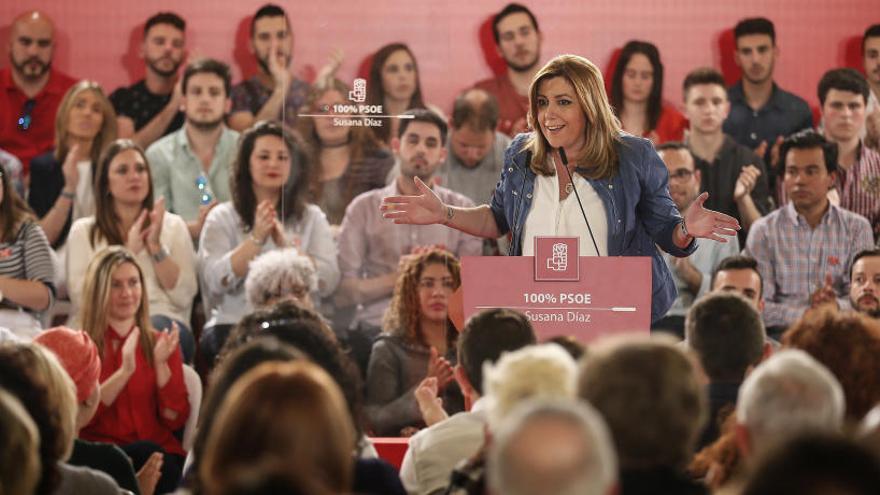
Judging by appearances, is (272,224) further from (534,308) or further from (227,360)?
(227,360)

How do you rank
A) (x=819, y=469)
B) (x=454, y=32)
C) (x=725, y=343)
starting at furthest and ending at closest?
(x=454, y=32) → (x=725, y=343) → (x=819, y=469)

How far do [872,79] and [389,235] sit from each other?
8.54 ft

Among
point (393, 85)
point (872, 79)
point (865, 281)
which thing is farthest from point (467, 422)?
point (872, 79)

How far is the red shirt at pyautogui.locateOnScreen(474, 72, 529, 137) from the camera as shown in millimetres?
6980

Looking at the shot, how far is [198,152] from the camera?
7160 millimetres

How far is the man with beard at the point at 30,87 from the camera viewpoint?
7203mm

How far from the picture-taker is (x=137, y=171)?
22.5 feet

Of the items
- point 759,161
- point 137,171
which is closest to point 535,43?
point 759,161

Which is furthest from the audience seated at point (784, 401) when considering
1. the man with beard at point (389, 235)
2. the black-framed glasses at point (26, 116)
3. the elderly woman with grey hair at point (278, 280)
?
the black-framed glasses at point (26, 116)

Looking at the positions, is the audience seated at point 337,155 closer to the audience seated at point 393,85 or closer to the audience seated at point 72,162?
the audience seated at point 393,85

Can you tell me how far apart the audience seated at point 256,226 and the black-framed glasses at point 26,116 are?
1148 mm

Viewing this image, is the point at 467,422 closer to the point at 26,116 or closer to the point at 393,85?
the point at 393,85

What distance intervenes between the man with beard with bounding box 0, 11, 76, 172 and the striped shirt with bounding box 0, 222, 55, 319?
30.0 inches

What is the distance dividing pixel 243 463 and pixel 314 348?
1265 millimetres
